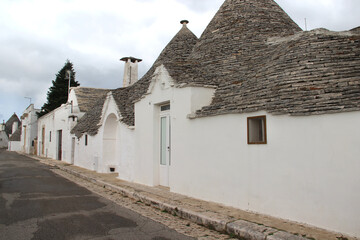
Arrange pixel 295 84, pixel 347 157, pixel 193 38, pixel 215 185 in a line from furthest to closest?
pixel 193 38 < pixel 215 185 < pixel 295 84 < pixel 347 157

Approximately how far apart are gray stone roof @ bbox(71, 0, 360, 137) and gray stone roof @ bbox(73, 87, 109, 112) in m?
12.6

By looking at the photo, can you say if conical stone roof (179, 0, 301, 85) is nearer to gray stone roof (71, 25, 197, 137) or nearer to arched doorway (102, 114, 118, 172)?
gray stone roof (71, 25, 197, 137)

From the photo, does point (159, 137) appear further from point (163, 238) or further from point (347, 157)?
point (347, 157)

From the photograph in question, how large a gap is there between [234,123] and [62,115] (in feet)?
69.3

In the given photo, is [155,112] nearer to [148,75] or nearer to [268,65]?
[268,65]

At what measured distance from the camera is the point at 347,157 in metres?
5.00

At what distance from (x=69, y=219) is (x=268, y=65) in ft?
19.8

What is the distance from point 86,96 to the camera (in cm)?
2639

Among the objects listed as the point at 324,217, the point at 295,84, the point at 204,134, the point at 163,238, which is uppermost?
the point at 295,84

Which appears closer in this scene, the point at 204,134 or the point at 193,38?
the point at 204,134

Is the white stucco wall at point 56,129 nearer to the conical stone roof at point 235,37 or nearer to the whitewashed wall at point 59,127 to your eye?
the whitewashed wall at point 59,127

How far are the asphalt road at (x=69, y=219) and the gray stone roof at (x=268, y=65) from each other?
323cm

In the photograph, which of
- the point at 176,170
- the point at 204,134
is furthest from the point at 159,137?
the point at 204,134

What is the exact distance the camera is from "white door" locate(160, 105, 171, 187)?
9938mm
